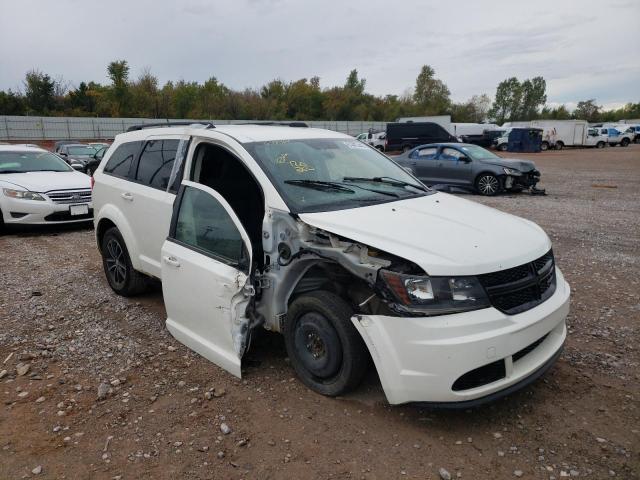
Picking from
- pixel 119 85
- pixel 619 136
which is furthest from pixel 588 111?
pixel 119 85

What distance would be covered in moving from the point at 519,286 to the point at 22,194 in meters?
8.64

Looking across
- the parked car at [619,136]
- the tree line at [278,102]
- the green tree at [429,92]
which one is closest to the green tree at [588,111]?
the tree line at [278,102]

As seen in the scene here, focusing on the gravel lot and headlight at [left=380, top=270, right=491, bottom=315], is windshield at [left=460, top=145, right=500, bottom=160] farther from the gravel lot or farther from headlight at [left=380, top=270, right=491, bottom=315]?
headlight at [left=380, top=270, right=491, bottom=315]

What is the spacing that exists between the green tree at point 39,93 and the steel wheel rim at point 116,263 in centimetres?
5608

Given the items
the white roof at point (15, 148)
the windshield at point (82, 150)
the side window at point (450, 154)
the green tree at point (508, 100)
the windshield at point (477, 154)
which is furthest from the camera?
the green tree at point (508, 100)

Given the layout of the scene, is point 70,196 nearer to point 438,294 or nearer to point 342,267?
point 342,267

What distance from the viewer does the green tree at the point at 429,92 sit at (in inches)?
3580

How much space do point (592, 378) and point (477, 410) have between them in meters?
1.04

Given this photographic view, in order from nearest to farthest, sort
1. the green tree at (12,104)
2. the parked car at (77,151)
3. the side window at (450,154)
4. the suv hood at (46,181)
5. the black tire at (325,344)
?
the black tire at (325,344) → the suv hood at (46,181) → the side window at (450,154) → the parked car at (77,151) → the green tree at (12,104)

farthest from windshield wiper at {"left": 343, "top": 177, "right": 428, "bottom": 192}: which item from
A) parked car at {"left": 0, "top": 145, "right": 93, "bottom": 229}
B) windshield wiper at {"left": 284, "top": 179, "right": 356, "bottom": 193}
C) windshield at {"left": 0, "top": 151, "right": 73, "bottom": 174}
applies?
windshield at {"left": 0, "top": 151, "right": 73, "bottom": 174}

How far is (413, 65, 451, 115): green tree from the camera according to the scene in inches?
3580

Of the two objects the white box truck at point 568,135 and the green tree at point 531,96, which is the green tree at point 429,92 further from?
the white box truck at point 568,135

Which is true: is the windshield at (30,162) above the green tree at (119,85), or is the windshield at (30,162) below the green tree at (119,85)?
below

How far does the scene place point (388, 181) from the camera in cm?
426
